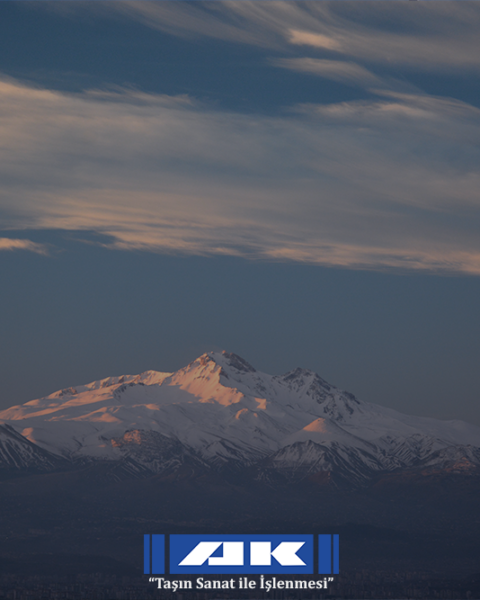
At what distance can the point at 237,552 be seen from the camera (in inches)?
6403

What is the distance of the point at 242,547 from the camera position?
530ft

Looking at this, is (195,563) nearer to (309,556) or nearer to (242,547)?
(242,547)

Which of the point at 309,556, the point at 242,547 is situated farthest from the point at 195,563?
the point at 309,556

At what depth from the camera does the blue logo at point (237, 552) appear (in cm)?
15450

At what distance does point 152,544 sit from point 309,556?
24795 millimetres

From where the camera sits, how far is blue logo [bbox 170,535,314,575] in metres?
154

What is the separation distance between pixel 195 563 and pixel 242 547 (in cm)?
1073

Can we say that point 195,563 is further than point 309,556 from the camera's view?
No

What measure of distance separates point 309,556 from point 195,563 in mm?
21769

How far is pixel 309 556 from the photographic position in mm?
166125

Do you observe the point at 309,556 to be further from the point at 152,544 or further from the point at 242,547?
the point at 152,544

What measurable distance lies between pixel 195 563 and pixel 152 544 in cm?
1248

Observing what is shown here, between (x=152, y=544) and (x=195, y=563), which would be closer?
(x=195, y=563)

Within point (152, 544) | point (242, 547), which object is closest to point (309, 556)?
point (242, 547)
